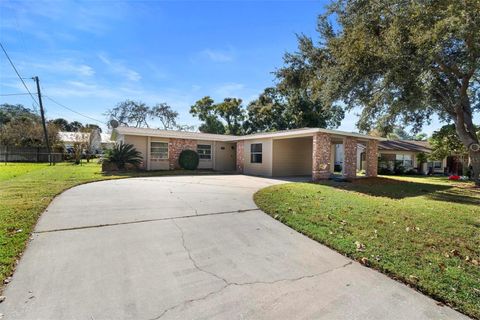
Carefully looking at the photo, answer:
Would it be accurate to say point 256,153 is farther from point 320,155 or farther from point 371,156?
point 371,156

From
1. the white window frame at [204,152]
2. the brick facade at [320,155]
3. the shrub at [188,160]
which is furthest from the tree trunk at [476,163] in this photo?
the shrub at [188,160]

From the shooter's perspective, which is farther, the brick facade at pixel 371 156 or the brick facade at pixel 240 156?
the brick facade at pixel 240 156

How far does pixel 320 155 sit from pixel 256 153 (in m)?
4.78

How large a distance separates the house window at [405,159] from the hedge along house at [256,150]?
25.3 feet

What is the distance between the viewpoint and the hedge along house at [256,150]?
1541 centimetres

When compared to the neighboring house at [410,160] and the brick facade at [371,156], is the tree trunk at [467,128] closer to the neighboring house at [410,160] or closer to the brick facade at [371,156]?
the brick facade at [371,156]

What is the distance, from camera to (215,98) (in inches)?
1388

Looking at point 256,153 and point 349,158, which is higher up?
point 256,153

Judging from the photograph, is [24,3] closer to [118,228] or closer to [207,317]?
[118,228]

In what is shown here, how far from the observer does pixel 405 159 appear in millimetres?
23766

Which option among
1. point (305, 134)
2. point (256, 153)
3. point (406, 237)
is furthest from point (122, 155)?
point (406, 237)

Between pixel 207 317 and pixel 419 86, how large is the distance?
37.9 ft

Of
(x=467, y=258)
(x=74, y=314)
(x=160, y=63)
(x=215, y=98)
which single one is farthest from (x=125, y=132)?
(x=215, y=98)

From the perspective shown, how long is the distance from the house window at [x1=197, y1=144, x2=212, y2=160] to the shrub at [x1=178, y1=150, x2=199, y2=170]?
980mm
